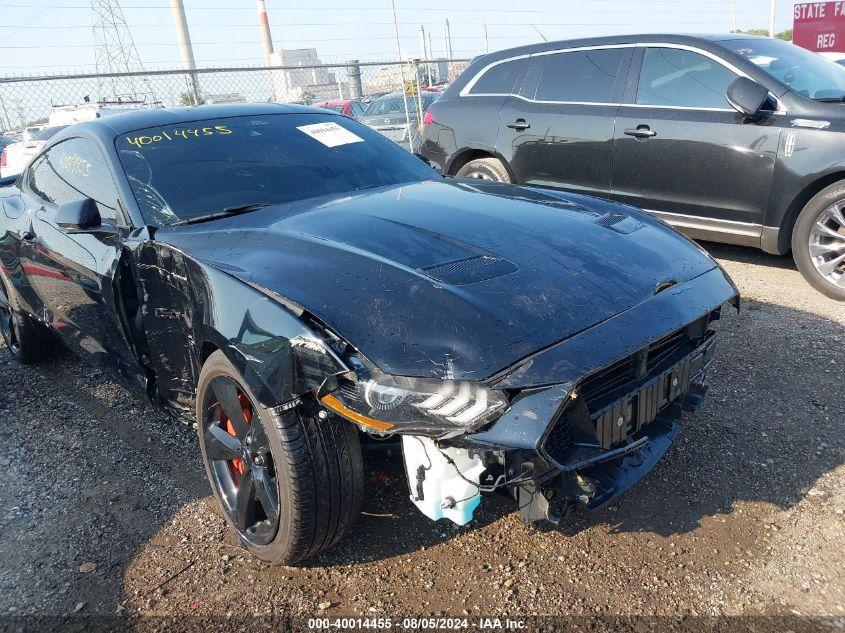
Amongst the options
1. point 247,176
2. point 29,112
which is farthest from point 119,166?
point 29,112

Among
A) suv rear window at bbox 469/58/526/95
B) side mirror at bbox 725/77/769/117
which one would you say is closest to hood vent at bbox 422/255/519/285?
Answer: side mirror at bbox 725/77/769/117

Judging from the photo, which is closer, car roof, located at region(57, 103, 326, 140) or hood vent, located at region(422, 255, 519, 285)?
A: hood vent, located at region(422, 255, 519, 285)

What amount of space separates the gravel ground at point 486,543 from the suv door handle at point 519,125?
326cm

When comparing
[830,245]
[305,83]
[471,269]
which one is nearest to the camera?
[471,269]

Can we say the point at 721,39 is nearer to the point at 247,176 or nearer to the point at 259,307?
the point at 247,176

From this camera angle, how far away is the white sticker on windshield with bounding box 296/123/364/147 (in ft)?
11.3

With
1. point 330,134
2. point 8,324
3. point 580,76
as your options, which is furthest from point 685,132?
point 8,324

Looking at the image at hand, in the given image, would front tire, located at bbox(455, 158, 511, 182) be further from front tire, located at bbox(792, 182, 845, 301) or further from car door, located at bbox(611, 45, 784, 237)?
front tire, located at bbox(792, 182, 845, 301)

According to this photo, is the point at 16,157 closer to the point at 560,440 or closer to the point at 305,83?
the point at 305,83

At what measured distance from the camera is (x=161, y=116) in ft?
10.9

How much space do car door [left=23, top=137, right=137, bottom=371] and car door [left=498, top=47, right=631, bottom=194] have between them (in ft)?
12.1

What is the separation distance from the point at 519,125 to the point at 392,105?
8.78m

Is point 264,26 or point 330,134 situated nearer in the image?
point 330,134

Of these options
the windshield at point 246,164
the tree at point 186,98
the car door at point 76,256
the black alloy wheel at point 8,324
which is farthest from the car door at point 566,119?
the tree at point 186,98
